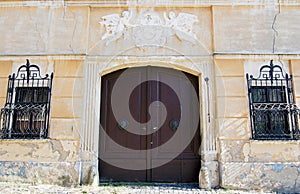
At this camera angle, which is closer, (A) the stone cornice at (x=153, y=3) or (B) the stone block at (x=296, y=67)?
(B) the stone block at (x=296, y=67)

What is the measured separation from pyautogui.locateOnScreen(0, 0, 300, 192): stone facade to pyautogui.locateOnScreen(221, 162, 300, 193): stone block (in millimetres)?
17

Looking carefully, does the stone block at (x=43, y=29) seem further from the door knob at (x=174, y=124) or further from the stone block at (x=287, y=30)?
the stone block at (x=287, y=30)

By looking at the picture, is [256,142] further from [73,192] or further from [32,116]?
[32,116]

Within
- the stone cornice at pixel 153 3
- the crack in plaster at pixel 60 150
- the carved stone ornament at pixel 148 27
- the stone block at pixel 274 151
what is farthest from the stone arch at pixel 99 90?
the stone cornice at pixel 153 3

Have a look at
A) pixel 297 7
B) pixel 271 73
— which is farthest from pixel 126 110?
pixel 297 7

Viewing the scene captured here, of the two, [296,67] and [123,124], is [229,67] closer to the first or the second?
[296,67]

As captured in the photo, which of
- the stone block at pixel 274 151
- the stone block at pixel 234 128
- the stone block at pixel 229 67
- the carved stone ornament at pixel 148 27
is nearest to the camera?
the stone block at pixel 274 151

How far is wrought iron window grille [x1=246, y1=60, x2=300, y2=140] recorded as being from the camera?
16.8 feet

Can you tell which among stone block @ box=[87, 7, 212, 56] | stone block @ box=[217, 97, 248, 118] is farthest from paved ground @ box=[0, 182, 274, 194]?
stone block @ box=[87, 7, 212, 56]

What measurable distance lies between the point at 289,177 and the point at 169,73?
9.61 ft

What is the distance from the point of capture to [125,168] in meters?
5.38

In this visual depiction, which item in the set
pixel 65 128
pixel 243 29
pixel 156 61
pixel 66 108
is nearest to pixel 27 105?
pixel 66 108

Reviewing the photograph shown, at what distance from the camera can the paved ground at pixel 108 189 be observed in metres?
4.55

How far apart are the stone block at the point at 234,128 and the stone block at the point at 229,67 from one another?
0.89 meters
